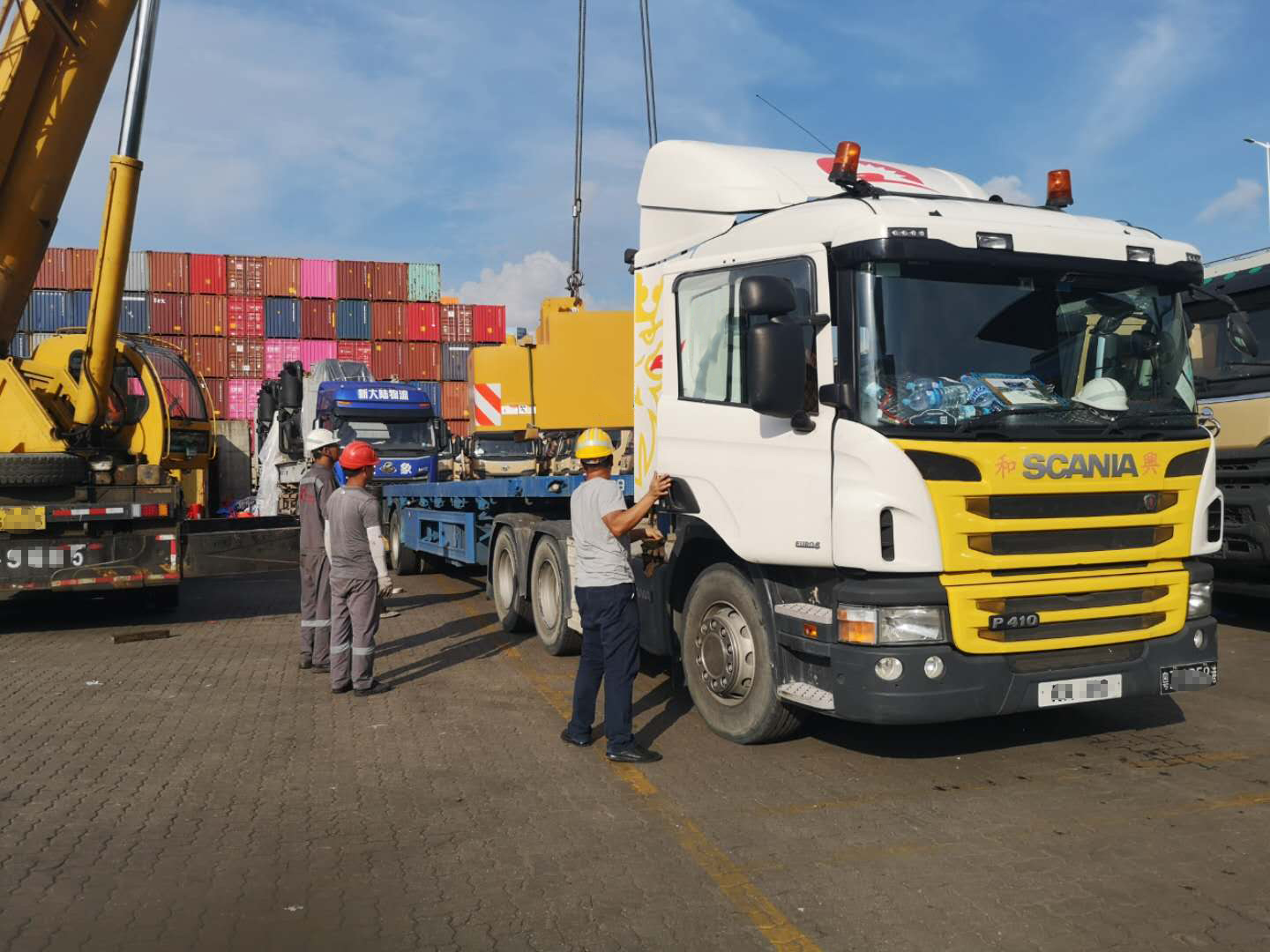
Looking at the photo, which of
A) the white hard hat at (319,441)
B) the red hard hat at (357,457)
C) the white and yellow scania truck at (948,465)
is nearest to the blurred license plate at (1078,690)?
the white and yellow scania truck at (948,465)

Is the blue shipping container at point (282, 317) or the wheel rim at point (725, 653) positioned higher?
the blue shipping container at point (282, 317)

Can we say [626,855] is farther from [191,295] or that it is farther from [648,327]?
[191,295]

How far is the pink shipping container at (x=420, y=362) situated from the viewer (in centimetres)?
4209

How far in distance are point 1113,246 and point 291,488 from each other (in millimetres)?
15745

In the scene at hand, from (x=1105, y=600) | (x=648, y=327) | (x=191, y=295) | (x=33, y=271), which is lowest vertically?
(x=1105, y=600)

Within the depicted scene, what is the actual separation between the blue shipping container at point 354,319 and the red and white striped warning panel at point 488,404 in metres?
32.2

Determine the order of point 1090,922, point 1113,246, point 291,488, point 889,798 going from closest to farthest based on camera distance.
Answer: point 1090,922 < point 889,798 < point 1113,246 < point 291,488

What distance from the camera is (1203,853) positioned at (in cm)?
427

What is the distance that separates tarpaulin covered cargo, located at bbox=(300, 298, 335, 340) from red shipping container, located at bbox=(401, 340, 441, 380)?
2.91m

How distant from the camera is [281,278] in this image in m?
41.6

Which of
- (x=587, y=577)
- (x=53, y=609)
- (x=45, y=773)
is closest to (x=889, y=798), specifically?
(x=587, y=577)

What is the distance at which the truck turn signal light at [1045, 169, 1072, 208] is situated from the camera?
20.6 feet

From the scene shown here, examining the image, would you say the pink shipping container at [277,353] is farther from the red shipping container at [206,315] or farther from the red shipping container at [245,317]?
the red shipping container at [206,315]

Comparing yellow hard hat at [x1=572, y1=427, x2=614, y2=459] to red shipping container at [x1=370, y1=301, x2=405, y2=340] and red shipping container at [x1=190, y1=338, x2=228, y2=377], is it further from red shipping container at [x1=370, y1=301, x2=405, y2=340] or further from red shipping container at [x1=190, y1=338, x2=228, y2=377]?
red shipping container at [x1=370, y1=301, x2=405, y2=340]
